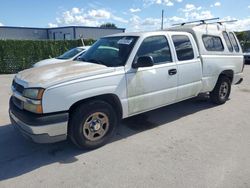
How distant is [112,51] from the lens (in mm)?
4578

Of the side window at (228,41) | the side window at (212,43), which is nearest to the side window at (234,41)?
the side window at (228,41)

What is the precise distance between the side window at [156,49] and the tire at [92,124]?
1.19 m

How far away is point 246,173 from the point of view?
3.31 metres

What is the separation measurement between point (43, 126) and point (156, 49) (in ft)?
8.28

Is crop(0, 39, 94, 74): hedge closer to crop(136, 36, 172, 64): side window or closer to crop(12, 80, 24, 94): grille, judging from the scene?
crop(12, 80, 24, 94): grille

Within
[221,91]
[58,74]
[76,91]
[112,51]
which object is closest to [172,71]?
[112,51]

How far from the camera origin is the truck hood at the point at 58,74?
352cm

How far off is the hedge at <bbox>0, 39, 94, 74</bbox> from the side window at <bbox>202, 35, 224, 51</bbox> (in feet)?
40.8

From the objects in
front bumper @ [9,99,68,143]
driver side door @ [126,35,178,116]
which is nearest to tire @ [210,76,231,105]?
driver side door @ [126,35,178,116]

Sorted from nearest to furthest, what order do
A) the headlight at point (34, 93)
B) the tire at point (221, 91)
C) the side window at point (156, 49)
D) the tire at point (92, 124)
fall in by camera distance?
the headlight at point (34, 93) → the tire at point (92, 124) → the side window at point (156, 49) → the tire at point (221, 91)

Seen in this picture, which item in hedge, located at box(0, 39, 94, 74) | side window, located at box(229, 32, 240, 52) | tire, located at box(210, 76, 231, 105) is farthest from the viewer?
hedge, located at box(0, 39, 94, 74)

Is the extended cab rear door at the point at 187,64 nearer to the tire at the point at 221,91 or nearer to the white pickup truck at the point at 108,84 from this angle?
the white pickup truck at the point at 108,84

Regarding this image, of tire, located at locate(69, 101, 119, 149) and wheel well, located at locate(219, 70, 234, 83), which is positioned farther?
wheel well, located at locate(219, 70, 234, 83)

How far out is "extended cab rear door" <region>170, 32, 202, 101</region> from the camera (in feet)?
16.6
